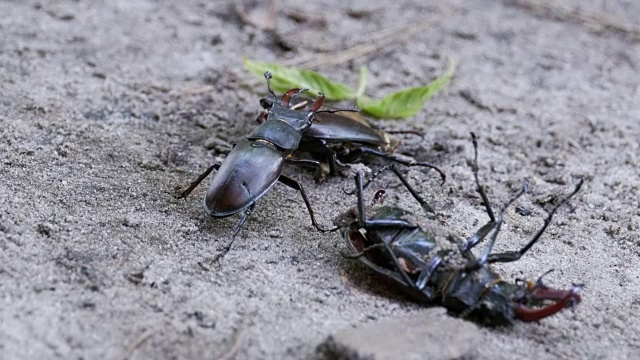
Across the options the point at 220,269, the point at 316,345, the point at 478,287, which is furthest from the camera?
the point at 220,269

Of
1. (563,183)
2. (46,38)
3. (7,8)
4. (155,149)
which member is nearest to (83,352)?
(155,149)

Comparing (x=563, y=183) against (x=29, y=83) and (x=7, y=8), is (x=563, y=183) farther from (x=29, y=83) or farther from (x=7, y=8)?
(x=7, y=8)

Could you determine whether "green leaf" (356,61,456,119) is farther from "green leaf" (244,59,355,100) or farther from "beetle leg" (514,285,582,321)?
"beetle leg" (514,285,582,321)

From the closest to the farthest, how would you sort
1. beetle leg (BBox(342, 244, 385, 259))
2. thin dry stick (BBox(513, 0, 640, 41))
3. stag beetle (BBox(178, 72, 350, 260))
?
beetle leg (BBox(342, 244, 385, 259)), stag beetle (BBox(178, 72, 350, 260)), thin dry stick (BBox(513, 0, 640, 41))

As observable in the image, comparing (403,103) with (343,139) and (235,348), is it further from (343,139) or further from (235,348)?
(235,348)

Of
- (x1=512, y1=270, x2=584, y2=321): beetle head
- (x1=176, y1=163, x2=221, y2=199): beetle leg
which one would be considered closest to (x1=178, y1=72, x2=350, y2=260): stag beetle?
(x1=176, y1=163, x2=221, y2=199): beetle leg

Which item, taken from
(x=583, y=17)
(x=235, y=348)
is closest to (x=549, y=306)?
(x=235, y=348)
